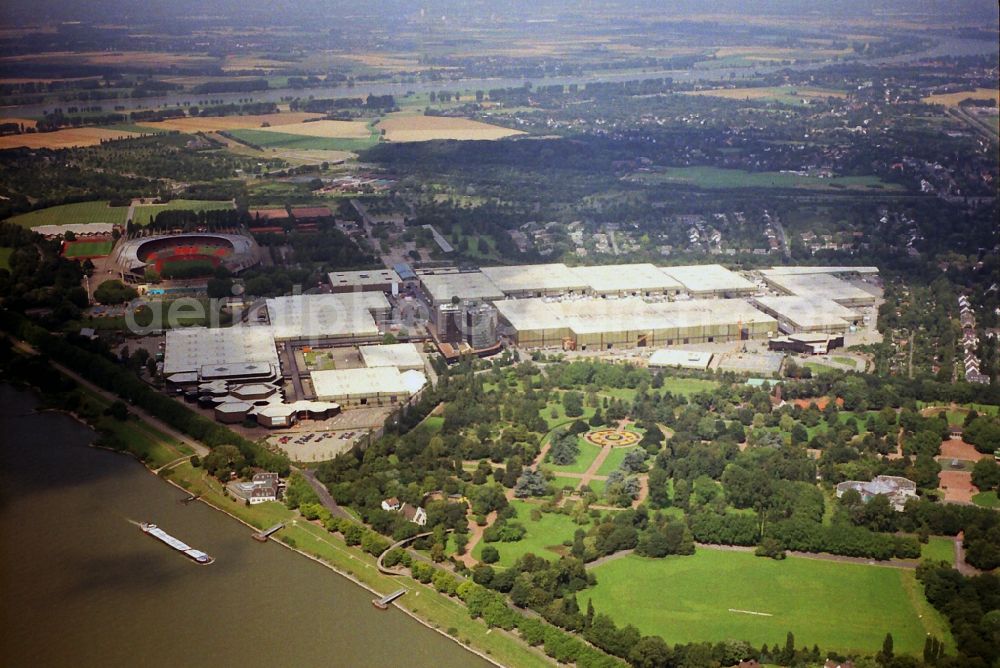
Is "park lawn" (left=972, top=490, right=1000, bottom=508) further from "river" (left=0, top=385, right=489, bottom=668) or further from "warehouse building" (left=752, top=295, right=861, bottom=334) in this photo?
"river" (left=0, top=385, right=489, bottom=668)

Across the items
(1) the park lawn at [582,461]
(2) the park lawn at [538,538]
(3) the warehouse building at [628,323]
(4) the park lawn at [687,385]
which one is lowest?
(2) the park lawn at [538,538]

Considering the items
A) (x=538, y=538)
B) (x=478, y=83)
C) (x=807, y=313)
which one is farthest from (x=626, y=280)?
(x=478, y=83)

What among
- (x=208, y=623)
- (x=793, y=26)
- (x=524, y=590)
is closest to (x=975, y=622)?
(x=524, y=590)

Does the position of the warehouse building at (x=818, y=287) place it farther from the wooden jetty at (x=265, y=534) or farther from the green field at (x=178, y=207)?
the wooden jetty at (x=265, y=534)

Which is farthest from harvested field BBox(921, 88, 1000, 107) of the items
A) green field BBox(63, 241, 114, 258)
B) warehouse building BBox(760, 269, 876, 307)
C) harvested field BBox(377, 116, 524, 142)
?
green field BBox(63, 241, 114, 258)

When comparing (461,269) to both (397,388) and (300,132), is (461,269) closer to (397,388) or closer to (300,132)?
(397,388)

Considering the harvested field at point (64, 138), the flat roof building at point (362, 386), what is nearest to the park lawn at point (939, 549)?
the flat roof building at point (362, 386)

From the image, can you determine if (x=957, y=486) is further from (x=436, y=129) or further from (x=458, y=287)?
(x=436, y=129)
